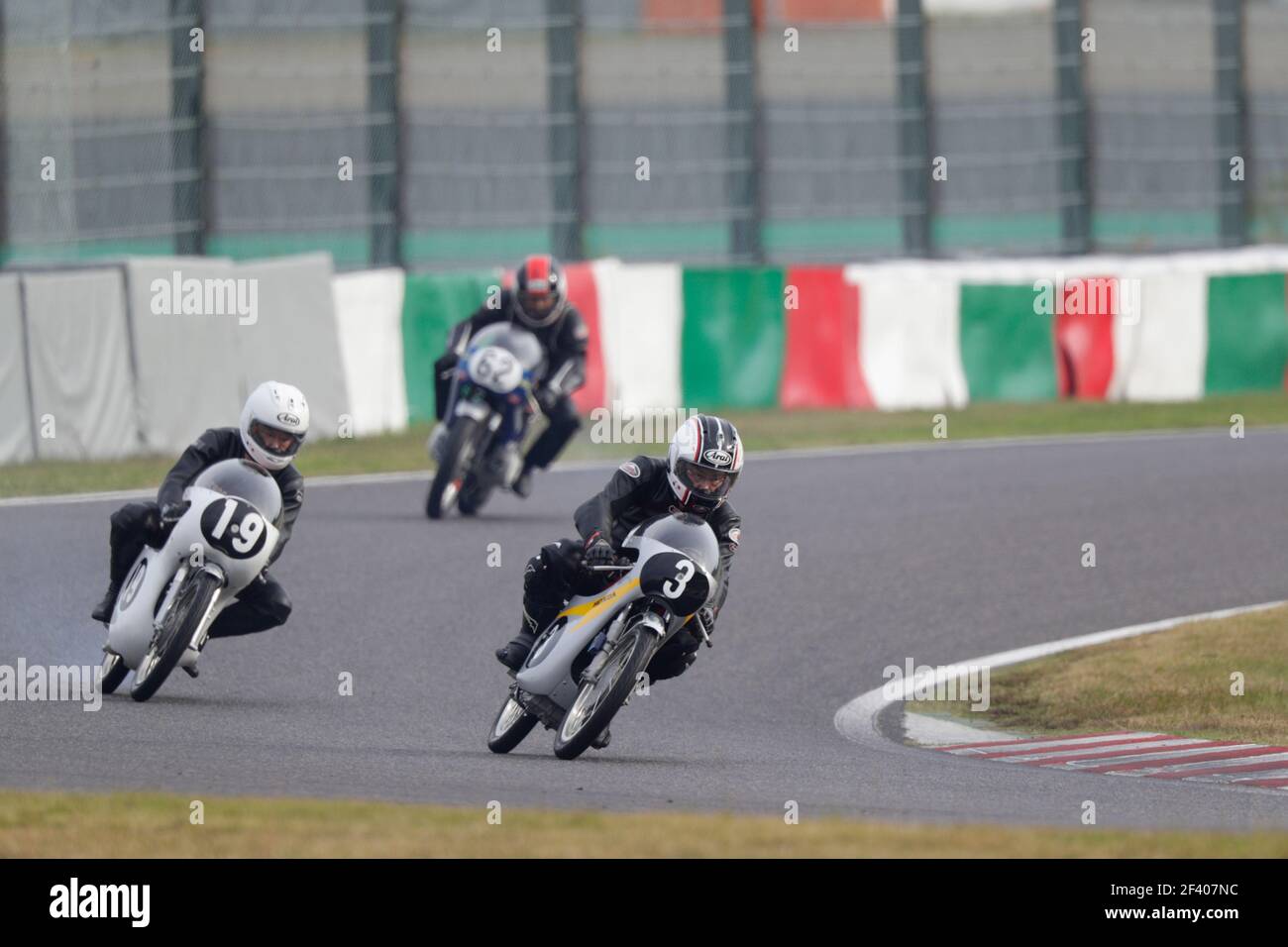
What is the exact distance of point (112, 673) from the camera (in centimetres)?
1039

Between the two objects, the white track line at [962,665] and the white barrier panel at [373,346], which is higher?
the white barrier panel at [373,346]

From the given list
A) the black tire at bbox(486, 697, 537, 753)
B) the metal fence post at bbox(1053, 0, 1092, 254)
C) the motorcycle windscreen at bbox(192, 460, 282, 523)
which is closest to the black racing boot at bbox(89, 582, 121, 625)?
the motorcycle windscreen at bbox(192, 460, 282, 523)

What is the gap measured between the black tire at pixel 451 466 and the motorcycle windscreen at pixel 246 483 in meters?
5.24

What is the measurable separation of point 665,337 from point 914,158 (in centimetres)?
402

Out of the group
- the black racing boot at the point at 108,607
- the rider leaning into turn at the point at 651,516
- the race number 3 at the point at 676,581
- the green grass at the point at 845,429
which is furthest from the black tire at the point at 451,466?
the race number 3 at the point at 676,581

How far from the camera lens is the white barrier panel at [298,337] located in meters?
18.8

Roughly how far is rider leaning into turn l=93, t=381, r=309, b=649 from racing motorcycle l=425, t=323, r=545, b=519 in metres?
5.10

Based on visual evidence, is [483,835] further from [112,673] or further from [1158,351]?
[1158,351]

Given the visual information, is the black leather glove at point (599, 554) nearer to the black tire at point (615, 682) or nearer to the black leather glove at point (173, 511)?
the black tire at point (615, 682)

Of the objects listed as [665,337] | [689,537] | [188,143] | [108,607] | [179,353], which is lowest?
[108,607]

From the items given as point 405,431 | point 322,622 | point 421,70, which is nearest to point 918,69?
point 421,70

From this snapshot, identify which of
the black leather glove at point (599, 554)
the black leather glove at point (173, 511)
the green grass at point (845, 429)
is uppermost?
the green grass at point (845, 429)

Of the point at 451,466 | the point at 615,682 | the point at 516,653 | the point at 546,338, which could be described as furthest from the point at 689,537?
A: the point at 546,338

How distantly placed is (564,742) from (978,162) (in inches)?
654
